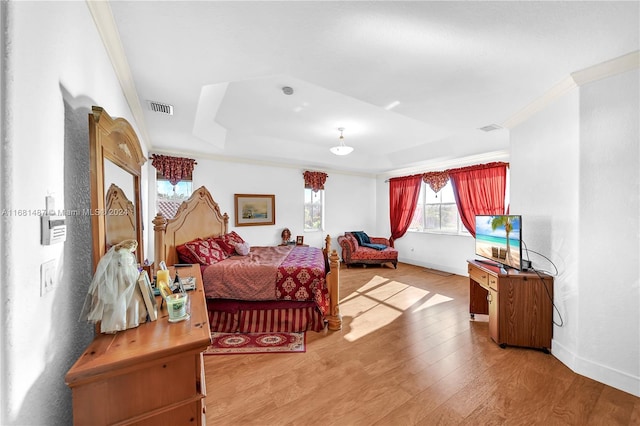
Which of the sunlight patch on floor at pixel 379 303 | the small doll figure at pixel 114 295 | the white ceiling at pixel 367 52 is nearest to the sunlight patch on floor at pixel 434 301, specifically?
the sunlight patch on floor at pixel 379 303

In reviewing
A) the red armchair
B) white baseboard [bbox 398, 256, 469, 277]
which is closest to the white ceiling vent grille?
the red armchair

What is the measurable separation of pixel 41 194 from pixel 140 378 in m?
0.75

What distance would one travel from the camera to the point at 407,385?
191 cm

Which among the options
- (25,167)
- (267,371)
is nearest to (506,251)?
(267,371)

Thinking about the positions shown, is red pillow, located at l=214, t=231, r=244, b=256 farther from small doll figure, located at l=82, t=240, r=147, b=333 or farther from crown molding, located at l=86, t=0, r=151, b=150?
small doll figure, located at l=82, t=240, r=147, b=333

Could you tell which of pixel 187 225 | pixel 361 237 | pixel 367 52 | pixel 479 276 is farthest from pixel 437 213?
pixel 187 225

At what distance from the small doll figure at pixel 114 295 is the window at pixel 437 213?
540 centimetres

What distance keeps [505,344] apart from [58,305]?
3.23 meters

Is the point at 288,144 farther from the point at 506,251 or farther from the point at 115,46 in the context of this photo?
the point at 506,251

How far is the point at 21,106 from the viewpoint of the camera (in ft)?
2.47

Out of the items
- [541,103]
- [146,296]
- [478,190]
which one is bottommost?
[146,296]

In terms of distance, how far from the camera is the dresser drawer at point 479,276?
2686 mm

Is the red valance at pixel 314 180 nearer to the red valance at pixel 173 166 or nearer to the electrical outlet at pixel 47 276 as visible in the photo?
the red valance at pixel 173 166

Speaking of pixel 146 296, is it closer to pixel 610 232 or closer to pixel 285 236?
pixel 610 232
